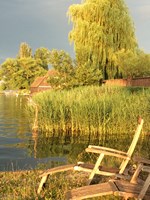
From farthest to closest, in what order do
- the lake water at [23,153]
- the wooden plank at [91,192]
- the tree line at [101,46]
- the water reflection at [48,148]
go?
1. the tree line at [101,46]
2. the water reflection at [48,148]
3. the lake water at [23,153]
4. the wooden plank at [91,192]

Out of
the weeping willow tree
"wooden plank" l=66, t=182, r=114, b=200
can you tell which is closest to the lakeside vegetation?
the weeping willow tree

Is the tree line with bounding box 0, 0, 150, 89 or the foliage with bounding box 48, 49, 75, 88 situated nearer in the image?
the foliage with bounding box 48, 49, 75, 88

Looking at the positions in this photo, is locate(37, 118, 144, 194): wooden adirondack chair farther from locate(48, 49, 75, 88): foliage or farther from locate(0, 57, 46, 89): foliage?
locate(0, 57, 46, 89): foliage

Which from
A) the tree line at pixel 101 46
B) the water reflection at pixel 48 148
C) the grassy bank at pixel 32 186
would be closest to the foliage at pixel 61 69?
the tree line at pixel 101 46

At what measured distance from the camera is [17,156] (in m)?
12.9

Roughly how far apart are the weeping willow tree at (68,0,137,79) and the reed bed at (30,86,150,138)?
Result: 14.6 m

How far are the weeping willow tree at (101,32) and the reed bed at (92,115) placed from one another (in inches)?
576

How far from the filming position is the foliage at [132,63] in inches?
1194

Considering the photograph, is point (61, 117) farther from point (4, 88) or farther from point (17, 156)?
point (4, 88)

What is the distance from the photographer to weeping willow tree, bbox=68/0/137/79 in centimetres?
3152

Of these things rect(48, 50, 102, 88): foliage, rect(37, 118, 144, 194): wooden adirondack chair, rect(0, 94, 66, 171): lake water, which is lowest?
rect(0, 94, 66, 171): lake water

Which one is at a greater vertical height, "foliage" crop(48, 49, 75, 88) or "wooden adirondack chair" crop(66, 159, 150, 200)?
"foliage" crop(48, 49, 75, 88)

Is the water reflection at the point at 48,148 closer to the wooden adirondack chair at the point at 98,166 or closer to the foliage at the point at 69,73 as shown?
the wooden adirondack chair at the point at 98,166

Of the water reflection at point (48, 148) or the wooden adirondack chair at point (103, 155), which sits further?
the water reflection at point (48, 148)
